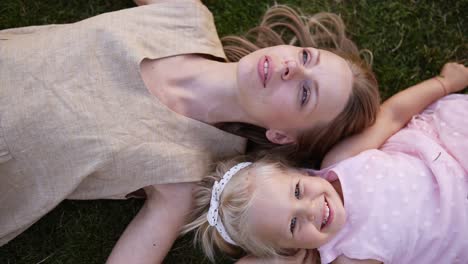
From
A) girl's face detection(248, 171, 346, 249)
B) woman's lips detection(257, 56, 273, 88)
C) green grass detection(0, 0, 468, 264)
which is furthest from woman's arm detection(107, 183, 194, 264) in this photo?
woman's lips detection(257, 56, 273, 88)

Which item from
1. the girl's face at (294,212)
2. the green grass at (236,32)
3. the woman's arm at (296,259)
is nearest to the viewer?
the girl's face at (294,212)

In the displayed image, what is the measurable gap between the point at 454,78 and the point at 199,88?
143 cm

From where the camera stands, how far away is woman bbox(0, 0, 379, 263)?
8.03 ft

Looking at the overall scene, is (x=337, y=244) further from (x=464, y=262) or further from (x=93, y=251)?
(x=93, y=251)

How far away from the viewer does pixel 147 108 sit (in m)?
2.56

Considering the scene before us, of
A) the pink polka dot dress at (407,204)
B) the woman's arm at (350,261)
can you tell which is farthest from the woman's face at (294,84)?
the woman's arm at (350,261)

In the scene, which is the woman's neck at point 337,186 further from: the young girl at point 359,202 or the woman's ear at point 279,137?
the woman's ear at point 279,137

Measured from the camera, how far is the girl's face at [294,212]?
235 cm

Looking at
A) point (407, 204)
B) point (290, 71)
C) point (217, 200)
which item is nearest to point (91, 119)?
point (217, 200)

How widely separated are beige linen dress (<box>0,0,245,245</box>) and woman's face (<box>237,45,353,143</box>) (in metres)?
0.36

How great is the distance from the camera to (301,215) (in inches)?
93.0

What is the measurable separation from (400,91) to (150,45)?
4.73 feet

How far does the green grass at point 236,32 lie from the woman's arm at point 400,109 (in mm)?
132

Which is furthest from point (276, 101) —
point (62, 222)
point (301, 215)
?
point (62, 222)
